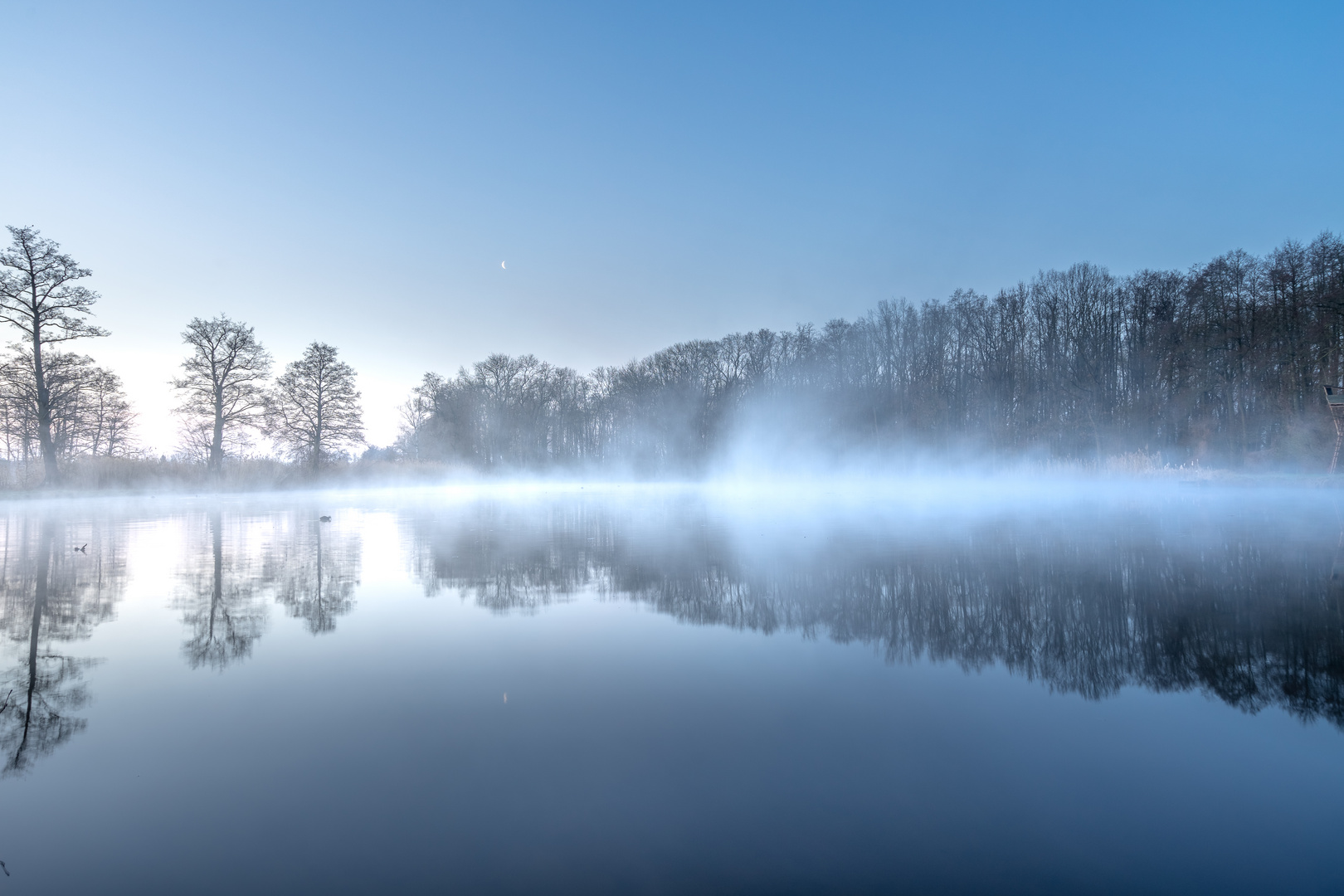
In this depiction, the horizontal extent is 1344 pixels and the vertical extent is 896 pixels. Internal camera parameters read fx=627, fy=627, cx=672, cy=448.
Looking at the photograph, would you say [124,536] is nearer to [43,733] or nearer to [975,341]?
[43,733]

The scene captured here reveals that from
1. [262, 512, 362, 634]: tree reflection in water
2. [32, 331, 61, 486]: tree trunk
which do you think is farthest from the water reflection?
[32, 331, 61, 486]: tree trunk

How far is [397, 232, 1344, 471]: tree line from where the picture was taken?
2605cm

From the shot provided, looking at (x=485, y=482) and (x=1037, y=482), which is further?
(x=485, y=482)

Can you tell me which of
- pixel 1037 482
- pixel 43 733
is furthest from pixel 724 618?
pixel 1037 482

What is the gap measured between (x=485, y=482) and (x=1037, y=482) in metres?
34.0

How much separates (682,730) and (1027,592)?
4041 millimetres

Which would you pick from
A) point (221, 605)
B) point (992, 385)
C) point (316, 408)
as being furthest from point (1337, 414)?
point (316, 408)

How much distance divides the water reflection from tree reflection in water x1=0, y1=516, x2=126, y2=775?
579mm

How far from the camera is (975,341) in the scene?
1563 inches

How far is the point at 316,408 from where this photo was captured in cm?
3184

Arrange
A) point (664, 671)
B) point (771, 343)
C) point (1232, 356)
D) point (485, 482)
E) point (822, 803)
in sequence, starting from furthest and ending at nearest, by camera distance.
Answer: point (771, 343) < point (485, 482) < point (1232, 356) < point (664, 671) < point (822, 803)

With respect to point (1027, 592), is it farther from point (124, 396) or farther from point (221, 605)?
point (124, 396)

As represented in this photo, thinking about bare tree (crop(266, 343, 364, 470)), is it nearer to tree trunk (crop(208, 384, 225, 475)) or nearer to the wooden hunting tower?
tree trunk (crop(208, 384, 225, 475))

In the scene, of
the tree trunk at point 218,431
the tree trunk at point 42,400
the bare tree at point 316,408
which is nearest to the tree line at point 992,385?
the bare tree at point 316,408
